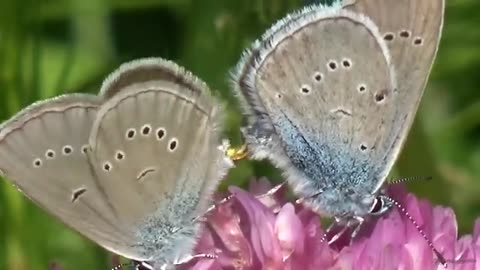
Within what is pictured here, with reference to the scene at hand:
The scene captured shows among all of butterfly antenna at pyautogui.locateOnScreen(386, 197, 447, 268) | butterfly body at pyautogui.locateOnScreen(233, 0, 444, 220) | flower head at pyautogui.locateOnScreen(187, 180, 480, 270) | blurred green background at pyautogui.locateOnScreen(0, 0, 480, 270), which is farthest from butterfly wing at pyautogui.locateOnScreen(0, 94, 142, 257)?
blurred green background at pyautogui.locateOnScreen(0, 0, 480, 270)

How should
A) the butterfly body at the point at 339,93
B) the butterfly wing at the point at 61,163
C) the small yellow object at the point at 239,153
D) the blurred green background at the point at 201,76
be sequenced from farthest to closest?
the blurred green background at the point at 201,76 → the small yellow object at the point at 239,153 → the butterfly body at the point at 339,93 → the butterfly wing at the point at 61,163

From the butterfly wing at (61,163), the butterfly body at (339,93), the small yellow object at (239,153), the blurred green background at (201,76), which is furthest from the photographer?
the blurred green background at (201,76)

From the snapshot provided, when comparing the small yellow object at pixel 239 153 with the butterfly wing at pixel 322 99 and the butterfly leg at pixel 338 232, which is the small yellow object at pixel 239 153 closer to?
the butterfly wing at pixel 322 99

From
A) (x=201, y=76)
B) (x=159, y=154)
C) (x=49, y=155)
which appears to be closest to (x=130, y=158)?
(x=159, y=154)

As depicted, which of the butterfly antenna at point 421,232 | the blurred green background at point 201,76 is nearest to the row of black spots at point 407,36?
the butterfly antenna at point 421,232

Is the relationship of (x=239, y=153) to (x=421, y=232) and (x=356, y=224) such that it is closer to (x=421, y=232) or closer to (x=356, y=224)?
(x=356, y=224)

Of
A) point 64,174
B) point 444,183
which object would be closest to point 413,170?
point 444,183
